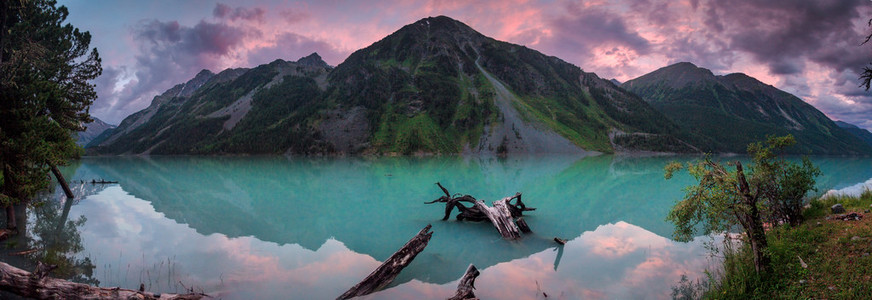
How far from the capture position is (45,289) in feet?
32.2

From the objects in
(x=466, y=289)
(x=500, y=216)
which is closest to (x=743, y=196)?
(x=466, y=289)

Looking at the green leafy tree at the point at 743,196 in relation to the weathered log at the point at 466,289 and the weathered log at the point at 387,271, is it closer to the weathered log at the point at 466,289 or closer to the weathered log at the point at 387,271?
the weathered log at the point at 466,289

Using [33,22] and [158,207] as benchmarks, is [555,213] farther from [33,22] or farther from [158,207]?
[33,22]

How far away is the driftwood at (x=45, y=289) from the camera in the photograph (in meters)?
9.66

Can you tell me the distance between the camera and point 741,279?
11297 mm

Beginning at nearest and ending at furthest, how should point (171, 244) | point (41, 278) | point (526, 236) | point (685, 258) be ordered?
point (41, 278)
point (685, 258)
point (171, 244)
point (526, 236)

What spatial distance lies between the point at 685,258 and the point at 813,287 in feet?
23.1

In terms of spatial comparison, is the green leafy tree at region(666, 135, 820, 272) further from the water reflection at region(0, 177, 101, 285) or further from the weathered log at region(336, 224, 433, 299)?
the water reflection at region(0, 177, 101, 285)

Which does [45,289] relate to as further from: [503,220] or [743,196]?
[743,196]

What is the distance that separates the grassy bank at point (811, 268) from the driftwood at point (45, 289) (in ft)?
56.9

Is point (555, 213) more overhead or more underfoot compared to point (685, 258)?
more overhead

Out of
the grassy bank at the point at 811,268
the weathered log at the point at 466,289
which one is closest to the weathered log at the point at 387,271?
the weathered log at the point at 466,289

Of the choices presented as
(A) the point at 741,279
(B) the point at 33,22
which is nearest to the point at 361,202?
(A) the point at 741,279

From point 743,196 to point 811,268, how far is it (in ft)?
9.39
